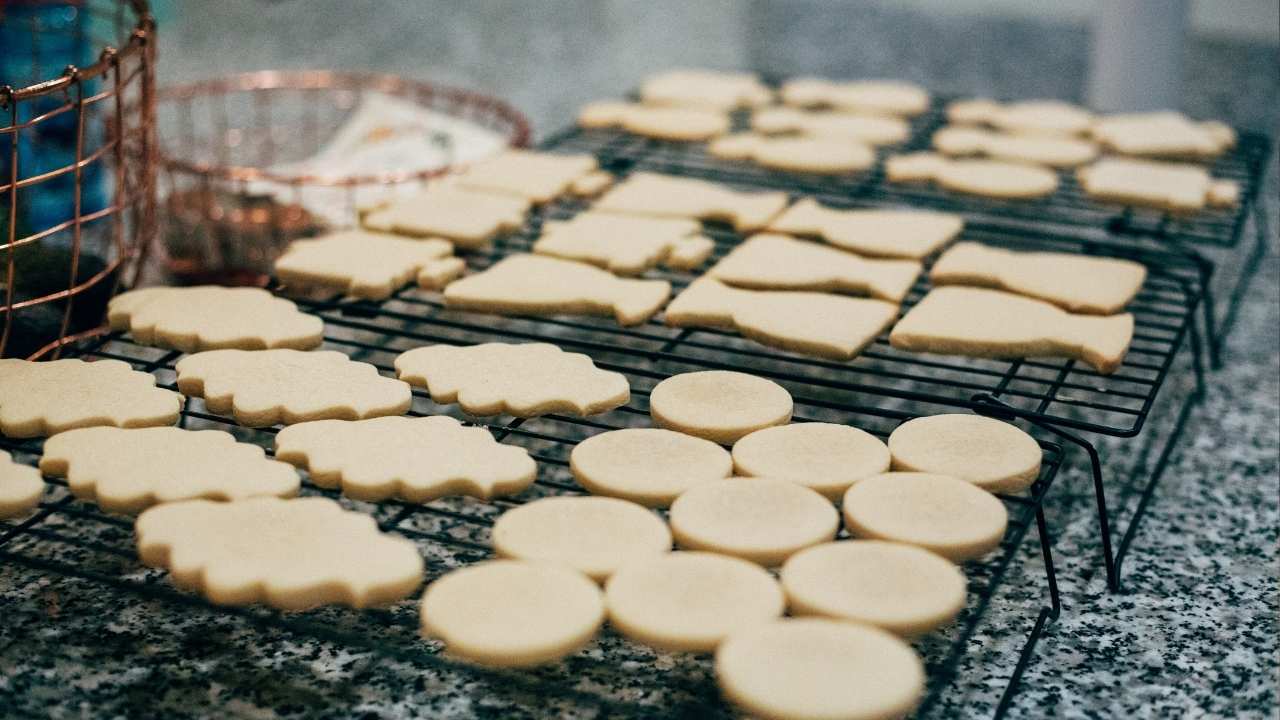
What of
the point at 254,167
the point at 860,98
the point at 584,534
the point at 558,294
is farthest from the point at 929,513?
the point at 254,167

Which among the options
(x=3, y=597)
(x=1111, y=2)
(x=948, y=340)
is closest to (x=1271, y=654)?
(x=948, y=340)

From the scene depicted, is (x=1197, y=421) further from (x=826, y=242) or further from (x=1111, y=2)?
(x=1111, y=2)

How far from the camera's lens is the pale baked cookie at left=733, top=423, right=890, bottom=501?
0.80 metres

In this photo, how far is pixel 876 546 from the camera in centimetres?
72

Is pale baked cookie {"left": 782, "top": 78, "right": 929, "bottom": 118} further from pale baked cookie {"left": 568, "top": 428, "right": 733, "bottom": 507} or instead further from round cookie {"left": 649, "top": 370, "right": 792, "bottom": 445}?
pale baked cookie {"left": 568, "top": 428, "right": 733, "bottom": 507}

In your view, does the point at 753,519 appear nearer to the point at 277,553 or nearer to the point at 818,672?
the point at 818,672

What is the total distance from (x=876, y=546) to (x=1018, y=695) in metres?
0.13

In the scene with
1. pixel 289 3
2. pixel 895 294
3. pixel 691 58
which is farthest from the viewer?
pixel 289 3

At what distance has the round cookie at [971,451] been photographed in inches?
31.6

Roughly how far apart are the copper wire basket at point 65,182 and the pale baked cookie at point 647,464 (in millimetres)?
379

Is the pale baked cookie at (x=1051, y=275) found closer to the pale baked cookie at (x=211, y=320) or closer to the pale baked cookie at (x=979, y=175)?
the pale baked cookie at (x=979, y=175)

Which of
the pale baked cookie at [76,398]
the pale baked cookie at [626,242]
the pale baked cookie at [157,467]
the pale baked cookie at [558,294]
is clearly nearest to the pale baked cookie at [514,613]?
the pale baked cookie at [157,467]

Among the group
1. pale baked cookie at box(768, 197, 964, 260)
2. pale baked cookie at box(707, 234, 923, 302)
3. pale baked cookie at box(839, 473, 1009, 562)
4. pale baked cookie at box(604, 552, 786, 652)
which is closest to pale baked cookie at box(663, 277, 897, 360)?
pale baked cookie at box(707, 234, 923, 302)

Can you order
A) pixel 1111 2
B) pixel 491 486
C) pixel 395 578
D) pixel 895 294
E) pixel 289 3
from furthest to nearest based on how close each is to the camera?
1. pixel 289 3
2. pixel 1111 2
3. pixel 895 294
4. pixel 491 486
5. pixel 395 578
